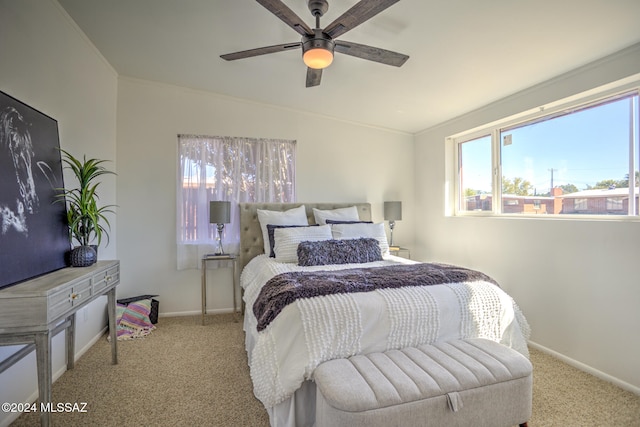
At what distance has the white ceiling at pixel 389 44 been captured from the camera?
1.98m

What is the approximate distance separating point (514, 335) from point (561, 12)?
2.06m

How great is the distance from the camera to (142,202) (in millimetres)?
3615

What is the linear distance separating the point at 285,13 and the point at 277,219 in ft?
7.15

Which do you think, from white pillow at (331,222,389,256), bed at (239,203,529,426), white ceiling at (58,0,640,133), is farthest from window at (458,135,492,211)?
bed at (239,203,529,426)

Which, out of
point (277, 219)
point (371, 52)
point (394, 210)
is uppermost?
point (371, 52)

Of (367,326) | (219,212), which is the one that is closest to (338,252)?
(367,326)

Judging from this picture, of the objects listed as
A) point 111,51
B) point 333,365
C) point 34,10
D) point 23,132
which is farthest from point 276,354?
point 111,51

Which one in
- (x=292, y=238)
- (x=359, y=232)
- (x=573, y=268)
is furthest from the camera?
(x=359, y=232)

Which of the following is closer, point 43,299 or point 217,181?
point 43,299

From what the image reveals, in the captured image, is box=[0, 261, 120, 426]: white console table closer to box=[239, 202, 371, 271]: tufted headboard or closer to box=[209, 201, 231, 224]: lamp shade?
box=[209, 201, 231, 224]: lamp shade

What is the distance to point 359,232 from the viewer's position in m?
3.40

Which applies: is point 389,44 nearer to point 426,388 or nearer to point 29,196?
point 426,388

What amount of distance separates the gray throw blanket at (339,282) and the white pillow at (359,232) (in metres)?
0.89

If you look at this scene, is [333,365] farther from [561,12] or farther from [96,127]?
[96,127]
